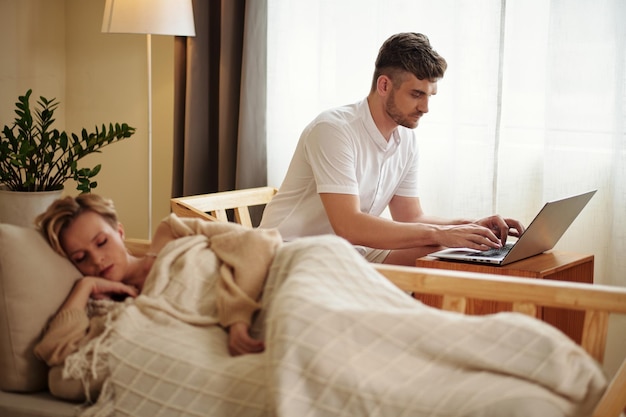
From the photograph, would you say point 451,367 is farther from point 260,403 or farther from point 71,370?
point 71,370

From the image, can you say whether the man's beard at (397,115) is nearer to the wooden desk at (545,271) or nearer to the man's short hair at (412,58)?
the man's short hair at (412,58)

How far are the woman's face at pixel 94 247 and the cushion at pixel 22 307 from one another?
77 mm

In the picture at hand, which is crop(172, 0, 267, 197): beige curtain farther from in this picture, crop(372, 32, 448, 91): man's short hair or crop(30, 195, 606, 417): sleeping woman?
crop(30, 195, 606, 417): sleeping woman

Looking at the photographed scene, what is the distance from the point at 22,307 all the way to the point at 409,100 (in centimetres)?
144

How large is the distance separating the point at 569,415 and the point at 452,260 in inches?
35.1

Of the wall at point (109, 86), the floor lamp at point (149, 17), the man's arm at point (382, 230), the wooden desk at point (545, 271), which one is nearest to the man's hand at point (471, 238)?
the man's arm at point (382, 230)

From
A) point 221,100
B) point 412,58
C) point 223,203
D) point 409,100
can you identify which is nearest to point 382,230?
point 409,100

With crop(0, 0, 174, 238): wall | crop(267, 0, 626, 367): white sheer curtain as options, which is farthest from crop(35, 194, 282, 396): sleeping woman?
crop(0, 0, 174, 238): wall

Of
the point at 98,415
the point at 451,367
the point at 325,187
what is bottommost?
the point at 98,415

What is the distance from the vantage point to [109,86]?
412 centimetres

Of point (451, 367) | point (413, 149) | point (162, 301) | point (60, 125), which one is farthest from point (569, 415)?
point (60, 125)

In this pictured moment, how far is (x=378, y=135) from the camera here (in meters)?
2.96

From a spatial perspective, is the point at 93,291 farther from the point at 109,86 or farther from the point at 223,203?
the point at 109,86

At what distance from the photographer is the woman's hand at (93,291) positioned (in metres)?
1.95
